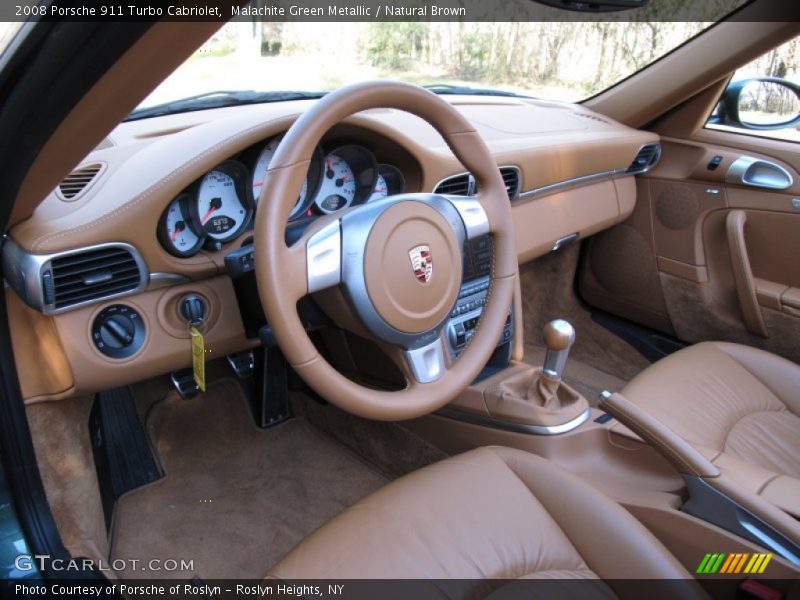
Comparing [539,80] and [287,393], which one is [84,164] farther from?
[539,80]

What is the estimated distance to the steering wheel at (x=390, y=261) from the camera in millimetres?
1199

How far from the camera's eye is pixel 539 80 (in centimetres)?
313

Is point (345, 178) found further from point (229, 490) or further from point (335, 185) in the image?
point (229, 490)

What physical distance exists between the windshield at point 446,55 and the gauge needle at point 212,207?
0.54 metres

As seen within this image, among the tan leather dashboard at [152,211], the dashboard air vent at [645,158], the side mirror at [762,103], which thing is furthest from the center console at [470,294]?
the side mirror at [762,103]

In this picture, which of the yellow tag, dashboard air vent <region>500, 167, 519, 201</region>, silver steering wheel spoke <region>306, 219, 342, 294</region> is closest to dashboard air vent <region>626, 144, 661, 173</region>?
dashboard air vent <region>500, 167, 519, 201</region>

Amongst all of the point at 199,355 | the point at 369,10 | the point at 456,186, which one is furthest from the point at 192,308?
the point at 369,10

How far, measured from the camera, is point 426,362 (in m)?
1.45

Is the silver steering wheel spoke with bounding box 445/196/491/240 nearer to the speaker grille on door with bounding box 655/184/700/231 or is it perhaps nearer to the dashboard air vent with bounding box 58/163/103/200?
the dashboard air vent with bounding box 58/163/103/200

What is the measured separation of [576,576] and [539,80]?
2.49m

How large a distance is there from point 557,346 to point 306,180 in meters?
0.77

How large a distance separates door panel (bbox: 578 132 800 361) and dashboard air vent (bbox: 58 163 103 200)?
6.99 feet

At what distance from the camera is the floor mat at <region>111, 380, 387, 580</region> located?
1953mm

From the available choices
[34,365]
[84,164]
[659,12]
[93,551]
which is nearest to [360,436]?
[93,551]
